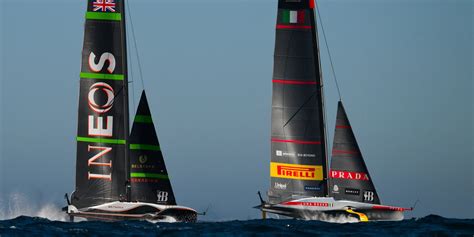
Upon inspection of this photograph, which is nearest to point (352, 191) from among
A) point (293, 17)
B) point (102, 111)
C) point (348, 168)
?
point (348, 168)

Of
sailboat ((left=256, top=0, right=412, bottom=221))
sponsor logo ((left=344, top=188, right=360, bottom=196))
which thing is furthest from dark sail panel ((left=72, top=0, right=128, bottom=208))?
sponsor logo ((left=344, top=188, right=360, bottom=196))

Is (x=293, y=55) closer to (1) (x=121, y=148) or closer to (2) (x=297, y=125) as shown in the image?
(2) (x=297, y=125)

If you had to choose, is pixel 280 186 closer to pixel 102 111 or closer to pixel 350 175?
pixel 350 175

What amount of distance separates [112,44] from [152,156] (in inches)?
188

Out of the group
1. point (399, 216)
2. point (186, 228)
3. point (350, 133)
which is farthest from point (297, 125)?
point (186, 228)

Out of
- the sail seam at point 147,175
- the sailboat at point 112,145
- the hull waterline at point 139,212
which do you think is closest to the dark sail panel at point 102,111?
the sailboat at point 112,145

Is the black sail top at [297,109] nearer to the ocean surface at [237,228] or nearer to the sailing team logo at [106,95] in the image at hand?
the ocean surface at [237,228]

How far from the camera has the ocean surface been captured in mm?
43250

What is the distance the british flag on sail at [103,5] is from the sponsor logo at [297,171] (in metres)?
9.45

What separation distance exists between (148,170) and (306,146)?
6.76m

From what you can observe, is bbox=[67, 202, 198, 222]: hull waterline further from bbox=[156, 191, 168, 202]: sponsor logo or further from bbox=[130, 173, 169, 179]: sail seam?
bbox=[130, 173, 169, 179]: sail seam

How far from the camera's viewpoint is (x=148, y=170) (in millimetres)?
51219

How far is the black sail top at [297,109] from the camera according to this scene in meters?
52.5

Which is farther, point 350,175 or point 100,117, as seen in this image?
point 350,175
